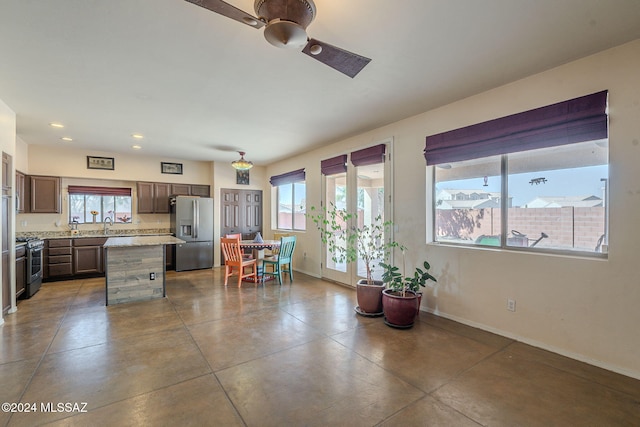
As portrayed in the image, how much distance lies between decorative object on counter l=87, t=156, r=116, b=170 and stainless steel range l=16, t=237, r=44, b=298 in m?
2.01

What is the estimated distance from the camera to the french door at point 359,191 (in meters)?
4.32

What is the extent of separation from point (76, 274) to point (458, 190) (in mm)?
6917

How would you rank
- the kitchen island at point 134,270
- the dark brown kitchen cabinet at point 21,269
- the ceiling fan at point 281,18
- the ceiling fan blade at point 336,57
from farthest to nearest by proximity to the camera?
the kitchen island at point 134,270 → the dark brown kitchen cabinet at point 21,269 → the ceiling fan blade at point 336,57 → the ceiling fan at point 281,18

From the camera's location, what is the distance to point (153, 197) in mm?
6562

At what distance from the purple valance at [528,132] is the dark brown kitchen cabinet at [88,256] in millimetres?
6331

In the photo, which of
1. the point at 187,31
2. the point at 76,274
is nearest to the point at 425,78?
the point at 187,31

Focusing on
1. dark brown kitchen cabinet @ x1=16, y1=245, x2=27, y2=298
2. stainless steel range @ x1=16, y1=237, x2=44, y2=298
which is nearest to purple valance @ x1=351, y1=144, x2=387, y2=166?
dark brown kitchen cabinet @ x1=16, y1=245, x2=27, y2=298

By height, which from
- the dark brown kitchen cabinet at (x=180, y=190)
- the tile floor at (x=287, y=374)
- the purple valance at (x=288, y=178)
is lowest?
the tile floor at (x=287, y=374)

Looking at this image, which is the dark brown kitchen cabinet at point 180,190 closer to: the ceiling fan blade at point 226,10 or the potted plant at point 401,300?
the potted plant at point 401,300

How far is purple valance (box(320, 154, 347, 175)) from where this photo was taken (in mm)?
5055

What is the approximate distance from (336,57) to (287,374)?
236cm

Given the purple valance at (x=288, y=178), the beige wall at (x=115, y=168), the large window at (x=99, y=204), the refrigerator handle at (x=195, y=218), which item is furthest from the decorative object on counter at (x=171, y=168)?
the purple valance at (x=288, y=178)

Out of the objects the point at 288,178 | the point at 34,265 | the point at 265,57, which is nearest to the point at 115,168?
the point at 34,265

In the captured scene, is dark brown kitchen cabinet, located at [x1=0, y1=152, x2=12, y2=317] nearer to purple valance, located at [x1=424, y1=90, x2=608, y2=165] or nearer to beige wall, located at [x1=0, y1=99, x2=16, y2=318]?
beige wall, located at [x1=0, y1=99, x2=16, y2=318]
